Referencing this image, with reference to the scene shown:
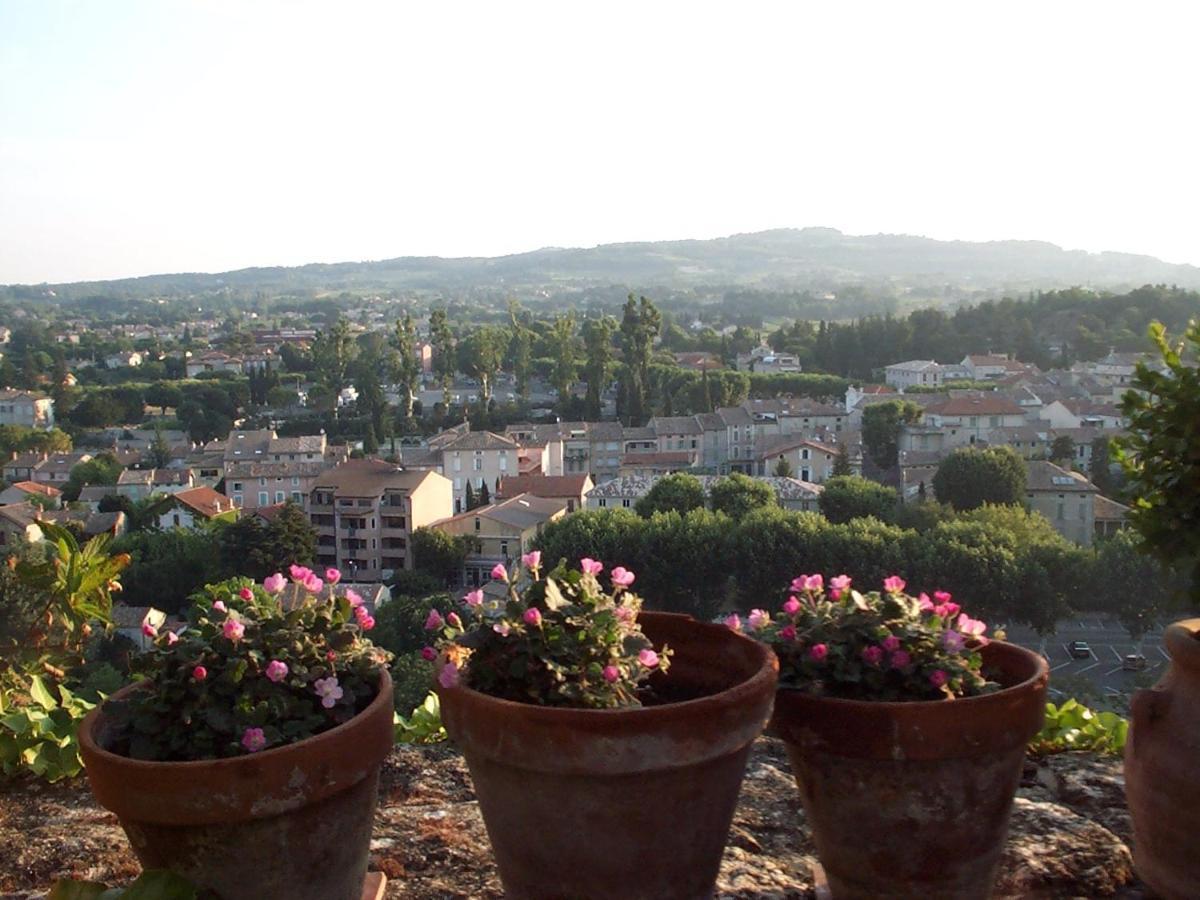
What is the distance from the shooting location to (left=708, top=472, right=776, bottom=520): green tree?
1141 inches

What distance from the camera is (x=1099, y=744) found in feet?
10.5

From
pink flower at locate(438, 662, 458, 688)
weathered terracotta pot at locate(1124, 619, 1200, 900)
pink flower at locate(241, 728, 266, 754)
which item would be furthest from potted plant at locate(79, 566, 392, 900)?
weathered terracotta pot at locate(1124, 619, 1200, 900)

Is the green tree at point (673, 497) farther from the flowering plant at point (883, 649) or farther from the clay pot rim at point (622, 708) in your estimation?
the clay pot rim at point (622, 708)

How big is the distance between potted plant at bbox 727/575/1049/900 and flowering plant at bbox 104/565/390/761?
0.84 metres

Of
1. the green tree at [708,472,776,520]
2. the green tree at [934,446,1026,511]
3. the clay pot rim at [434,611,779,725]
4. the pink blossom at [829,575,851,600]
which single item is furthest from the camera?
the green tree at [934,446,1026,511]

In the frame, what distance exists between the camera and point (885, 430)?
41.0 metres

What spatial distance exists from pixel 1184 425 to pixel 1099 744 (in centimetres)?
139

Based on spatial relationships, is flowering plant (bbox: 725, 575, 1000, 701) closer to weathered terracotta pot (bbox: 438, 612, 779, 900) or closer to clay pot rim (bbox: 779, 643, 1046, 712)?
clay pot rim (bbox: 779, 643, 1046, 712)

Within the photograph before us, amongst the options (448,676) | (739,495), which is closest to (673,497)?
(739,495)

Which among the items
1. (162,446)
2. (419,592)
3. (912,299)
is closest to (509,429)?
(162,446)

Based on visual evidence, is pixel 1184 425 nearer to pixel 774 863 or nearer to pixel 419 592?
pixel 774 863

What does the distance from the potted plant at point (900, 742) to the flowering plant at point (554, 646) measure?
0.32 meters

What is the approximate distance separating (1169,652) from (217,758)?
177cm

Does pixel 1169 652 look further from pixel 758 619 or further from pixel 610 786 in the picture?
pixel 610 786
